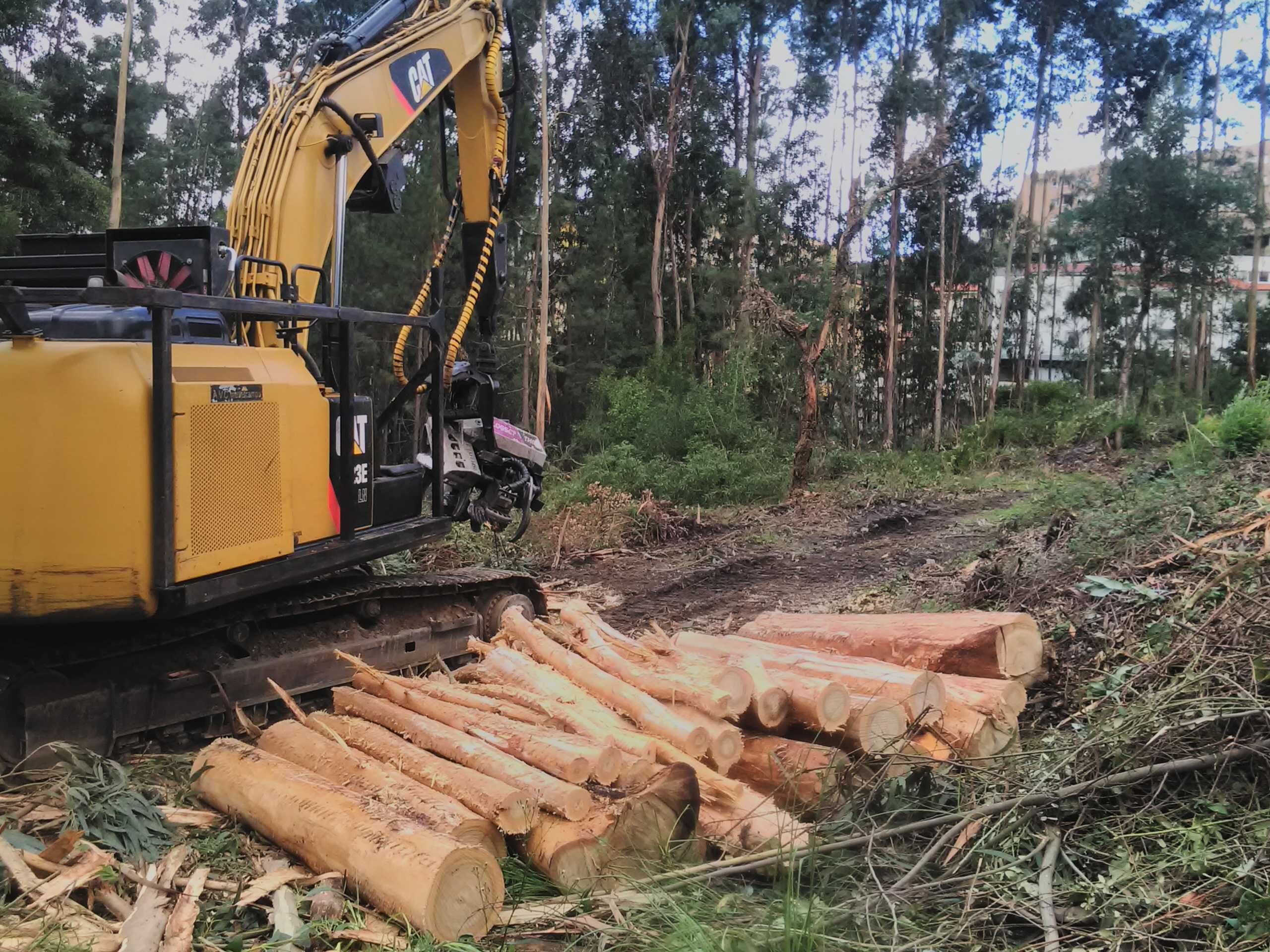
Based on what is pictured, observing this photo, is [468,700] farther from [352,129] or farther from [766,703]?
[352,129]

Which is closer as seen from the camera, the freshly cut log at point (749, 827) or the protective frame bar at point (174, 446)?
the freshly cut log at point (749, 827)

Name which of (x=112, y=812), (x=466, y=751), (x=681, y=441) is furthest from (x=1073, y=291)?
(x=112, y=812)

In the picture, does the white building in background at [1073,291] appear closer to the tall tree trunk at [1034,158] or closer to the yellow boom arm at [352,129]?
the tall tree trunk at [1034,158]

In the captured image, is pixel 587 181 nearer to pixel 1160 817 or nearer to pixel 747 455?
pixel 747 455

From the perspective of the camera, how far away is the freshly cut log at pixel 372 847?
3252 millimetres

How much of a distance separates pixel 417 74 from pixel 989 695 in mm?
5232

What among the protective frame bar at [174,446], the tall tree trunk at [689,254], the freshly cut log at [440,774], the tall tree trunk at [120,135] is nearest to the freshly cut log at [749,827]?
the freshly cut log at [440,774]

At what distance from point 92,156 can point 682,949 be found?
27469mm

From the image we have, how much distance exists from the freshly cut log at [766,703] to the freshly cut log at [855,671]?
0.29 m

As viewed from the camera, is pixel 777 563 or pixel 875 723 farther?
pixel 777 563

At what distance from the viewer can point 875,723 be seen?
4344mm

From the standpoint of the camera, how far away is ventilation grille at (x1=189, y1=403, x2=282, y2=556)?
4438 millimetres

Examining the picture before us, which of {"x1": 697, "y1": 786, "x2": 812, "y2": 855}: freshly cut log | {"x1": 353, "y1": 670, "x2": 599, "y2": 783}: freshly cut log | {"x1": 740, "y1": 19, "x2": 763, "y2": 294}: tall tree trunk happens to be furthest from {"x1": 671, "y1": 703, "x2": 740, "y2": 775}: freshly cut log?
{"x1": 740, "y1": 19, "x2": 763, "y2": 294}: tall tree trunk

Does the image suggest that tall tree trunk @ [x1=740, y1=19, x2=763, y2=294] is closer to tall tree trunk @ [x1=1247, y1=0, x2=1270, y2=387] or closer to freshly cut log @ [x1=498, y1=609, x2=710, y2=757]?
tall tree trunk @ [x1=1247, y1=0, x2=1270, y2=387]
